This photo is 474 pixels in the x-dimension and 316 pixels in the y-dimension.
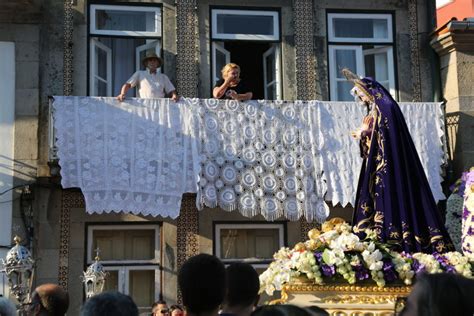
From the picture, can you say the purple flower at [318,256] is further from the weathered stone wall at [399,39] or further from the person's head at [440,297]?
the weathered stone wall at [399,39]

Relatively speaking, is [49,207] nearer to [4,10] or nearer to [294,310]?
[4,10]

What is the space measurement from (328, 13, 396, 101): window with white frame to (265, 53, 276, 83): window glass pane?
3.01 ft

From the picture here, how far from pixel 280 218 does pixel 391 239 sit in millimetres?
4779

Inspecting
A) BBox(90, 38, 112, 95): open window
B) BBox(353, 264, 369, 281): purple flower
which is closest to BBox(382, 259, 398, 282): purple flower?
BBox(353, 264, 369, 281): purple flower

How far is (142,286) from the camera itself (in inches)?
537

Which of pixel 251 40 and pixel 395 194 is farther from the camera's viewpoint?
pixel 251 40

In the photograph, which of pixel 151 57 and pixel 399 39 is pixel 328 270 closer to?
pixel 151 57

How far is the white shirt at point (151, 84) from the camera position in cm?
1367

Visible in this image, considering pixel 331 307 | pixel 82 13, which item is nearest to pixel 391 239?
pixel 331 307

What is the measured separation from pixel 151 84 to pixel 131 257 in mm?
2596

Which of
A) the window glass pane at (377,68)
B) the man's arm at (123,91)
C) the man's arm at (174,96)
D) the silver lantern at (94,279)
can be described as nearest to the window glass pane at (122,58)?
the man's arm at (123,91)

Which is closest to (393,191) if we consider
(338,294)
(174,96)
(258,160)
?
(338,294)

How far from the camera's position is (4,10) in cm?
1379

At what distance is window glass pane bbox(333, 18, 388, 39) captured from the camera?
1498cm
